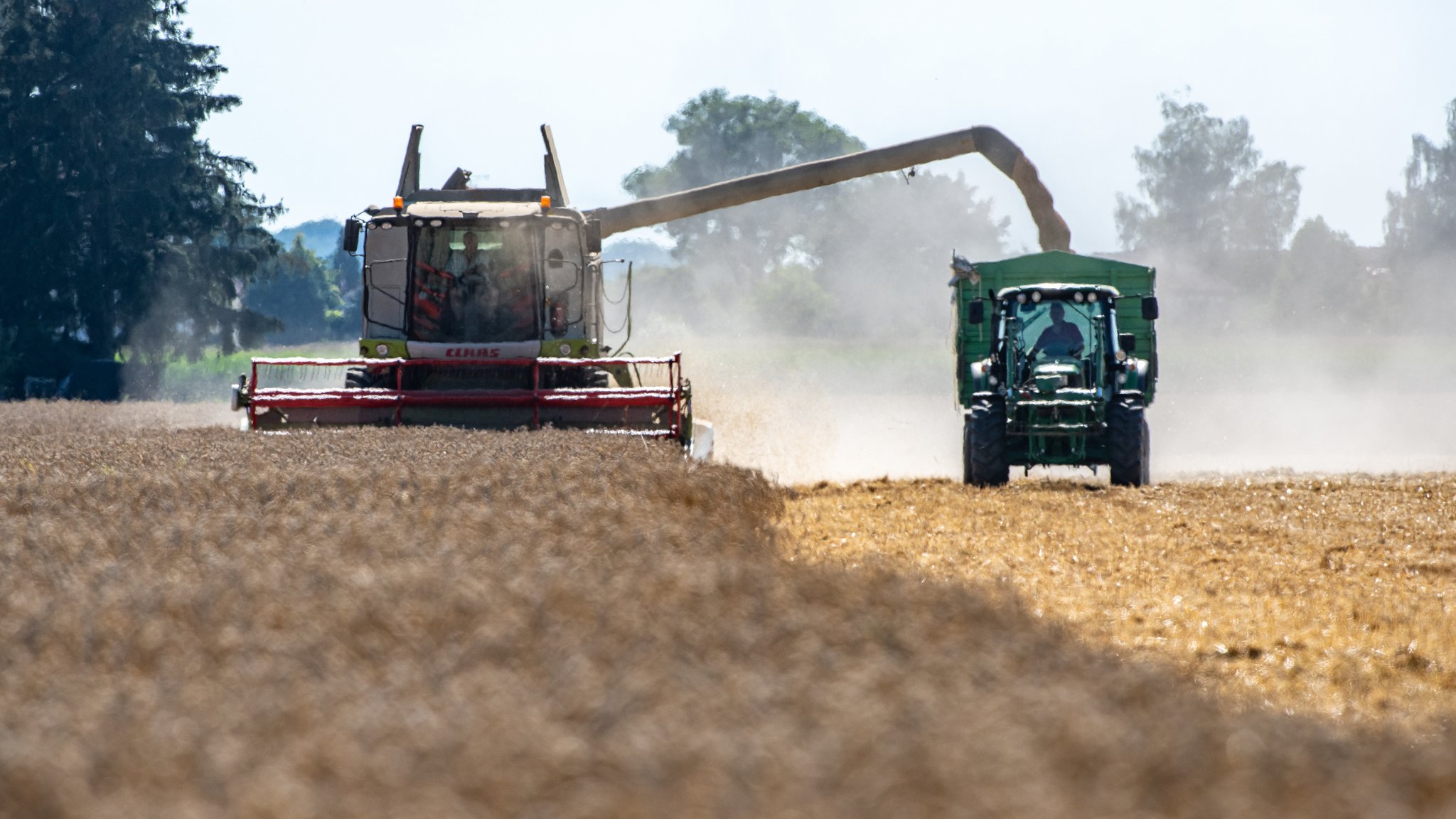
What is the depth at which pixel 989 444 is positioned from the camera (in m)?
15.4

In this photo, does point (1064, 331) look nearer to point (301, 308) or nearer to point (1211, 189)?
point (1211, 189)

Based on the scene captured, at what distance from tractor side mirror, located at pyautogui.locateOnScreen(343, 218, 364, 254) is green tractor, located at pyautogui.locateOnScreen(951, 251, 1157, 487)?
6065 mm

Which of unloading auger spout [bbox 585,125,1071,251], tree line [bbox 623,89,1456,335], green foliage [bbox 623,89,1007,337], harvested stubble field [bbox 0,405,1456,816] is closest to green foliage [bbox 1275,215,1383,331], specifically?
tree line [bbox 623,89,1456,335]

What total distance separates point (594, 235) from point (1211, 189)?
284 feet

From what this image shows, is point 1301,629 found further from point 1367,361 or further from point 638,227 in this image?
point 1367,361

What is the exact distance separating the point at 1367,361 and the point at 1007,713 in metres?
54.2

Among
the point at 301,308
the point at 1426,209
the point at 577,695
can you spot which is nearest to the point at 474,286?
the point at 577,695

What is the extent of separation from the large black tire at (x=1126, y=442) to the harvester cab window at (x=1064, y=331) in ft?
3.00

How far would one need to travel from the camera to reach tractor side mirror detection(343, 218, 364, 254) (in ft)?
51.3

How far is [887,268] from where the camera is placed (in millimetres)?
80188

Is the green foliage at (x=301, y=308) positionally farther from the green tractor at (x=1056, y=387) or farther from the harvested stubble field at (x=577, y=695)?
the harvested stubble field at (x=577, y=695)

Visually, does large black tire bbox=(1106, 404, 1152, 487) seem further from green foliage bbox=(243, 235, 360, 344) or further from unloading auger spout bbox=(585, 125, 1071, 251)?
green foliage bbox=(243, 235, 360, 344)

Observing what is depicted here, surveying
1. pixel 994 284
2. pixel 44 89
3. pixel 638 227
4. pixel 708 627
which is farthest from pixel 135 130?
pixel 708 627

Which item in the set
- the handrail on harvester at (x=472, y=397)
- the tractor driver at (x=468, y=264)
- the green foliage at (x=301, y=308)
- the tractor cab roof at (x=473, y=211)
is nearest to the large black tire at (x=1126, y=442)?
the handrail on harvester at (x=472, y=397)
